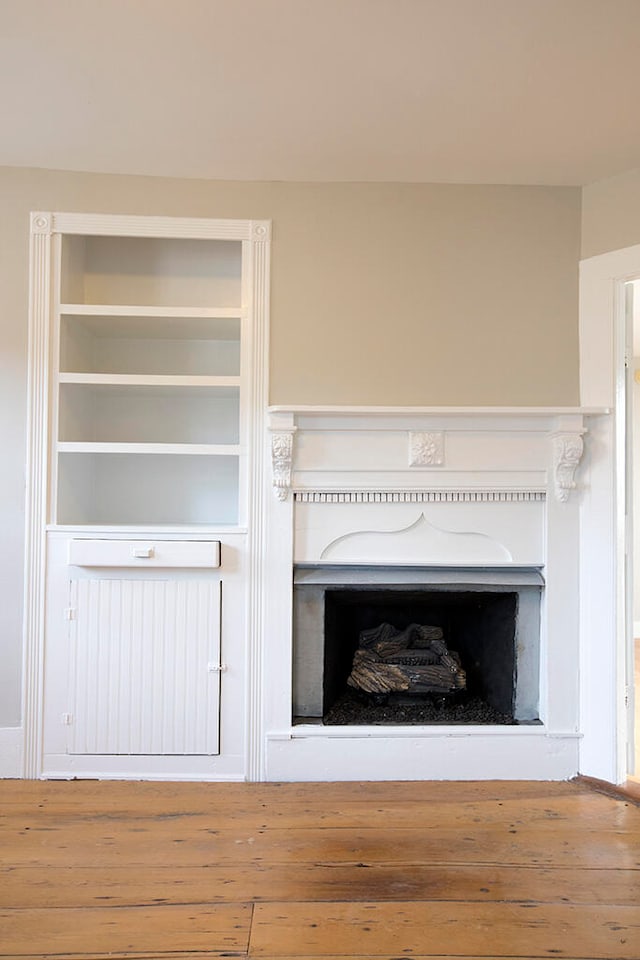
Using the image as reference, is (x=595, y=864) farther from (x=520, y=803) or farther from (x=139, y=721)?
(x=139, y=721)

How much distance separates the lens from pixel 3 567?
2.59m

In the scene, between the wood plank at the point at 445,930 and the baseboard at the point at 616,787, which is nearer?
the wood plank at the point at 445,930

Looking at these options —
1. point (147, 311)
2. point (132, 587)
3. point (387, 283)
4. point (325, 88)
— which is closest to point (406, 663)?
point (132, 587)

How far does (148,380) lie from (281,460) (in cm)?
65

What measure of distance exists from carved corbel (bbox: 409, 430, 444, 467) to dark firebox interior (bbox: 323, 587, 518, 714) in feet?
1.83

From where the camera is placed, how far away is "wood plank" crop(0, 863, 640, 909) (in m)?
1.84

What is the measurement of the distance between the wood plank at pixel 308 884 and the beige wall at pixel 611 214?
232cm

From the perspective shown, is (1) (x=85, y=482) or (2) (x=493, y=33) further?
(1) (x=85, y=482)

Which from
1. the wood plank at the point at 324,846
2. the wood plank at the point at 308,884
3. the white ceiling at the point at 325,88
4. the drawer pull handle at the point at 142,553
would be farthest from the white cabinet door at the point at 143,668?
the white ceiling at the point at 325,88

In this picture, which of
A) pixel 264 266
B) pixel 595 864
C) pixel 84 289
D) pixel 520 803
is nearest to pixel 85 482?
pixel 84 289

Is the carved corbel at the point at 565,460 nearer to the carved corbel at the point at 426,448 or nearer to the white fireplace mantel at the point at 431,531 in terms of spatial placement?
the white fireplace mantel at the point at 431,531

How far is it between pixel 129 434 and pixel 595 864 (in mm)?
2504

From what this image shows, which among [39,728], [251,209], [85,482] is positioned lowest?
[39,728]

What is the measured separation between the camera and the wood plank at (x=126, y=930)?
1.64 meters
